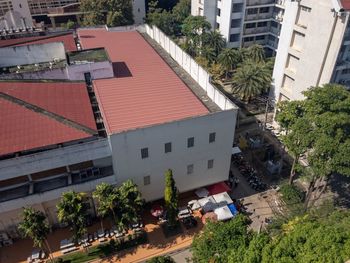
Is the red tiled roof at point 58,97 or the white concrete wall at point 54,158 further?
the red tiled roof at point 58,97

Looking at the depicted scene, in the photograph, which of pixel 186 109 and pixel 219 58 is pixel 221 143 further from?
pixel 219 58

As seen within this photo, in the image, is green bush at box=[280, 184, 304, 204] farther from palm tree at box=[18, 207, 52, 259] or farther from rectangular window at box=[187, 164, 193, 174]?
palm tree at box=[18, 207, 52, 259]

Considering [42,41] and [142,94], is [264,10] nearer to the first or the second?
[142,94]

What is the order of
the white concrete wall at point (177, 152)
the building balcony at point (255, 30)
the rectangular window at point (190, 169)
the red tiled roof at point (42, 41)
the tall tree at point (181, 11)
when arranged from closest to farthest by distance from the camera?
the white concrete wall at point (177, 152) < the rectangular window at point (190, 169) < the red tiled roof at point (42, 41) < the building balcony at point (255, 30) < the tall tree at point (181, 11)

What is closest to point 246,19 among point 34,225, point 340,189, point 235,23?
point 235,23

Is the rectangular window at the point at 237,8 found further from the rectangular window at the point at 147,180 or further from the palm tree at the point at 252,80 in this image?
the rectangular window at the point at 147,180

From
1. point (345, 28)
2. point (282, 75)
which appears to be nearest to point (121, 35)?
point (282, 75)

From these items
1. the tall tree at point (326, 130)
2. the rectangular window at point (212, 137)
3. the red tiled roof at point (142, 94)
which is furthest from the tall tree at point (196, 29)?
the tall tree at point (326, 130)
